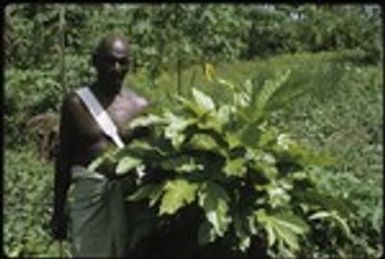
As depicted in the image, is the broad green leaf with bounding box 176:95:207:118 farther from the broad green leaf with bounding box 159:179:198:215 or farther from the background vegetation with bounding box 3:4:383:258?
the background vegetation with bounding box 3:4:383:258

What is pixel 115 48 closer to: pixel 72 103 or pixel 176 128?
pixel 72 103

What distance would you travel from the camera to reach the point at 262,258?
4.30 metres

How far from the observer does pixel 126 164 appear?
158 inches

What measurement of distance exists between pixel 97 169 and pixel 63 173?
0.18 m

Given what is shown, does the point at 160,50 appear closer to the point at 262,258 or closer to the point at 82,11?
the point at 82,11

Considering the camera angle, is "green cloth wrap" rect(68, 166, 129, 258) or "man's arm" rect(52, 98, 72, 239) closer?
"green cloth wrap" rect(68, 166, 129, 258)

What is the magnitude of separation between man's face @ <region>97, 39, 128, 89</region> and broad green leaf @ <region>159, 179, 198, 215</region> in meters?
0.45

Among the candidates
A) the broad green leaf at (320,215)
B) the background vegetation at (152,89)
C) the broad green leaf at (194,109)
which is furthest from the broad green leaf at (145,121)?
the background vegetation at (152,89)

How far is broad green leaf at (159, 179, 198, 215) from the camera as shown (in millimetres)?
3924

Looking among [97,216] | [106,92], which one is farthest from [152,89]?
[97,216]

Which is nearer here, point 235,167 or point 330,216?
point 235,167

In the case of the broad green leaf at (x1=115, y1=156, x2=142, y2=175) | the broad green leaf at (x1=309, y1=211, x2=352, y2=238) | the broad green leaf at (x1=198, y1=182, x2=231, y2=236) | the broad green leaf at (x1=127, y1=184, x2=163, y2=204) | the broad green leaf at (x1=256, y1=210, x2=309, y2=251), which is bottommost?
the broad green leaf at (x1=309, y1=211, x2=352, y2=238)

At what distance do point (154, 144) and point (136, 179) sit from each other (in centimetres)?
15

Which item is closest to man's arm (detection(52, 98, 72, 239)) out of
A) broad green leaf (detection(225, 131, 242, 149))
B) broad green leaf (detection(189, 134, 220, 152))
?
broad green leaf (detection(189, 134, 220, 152))
